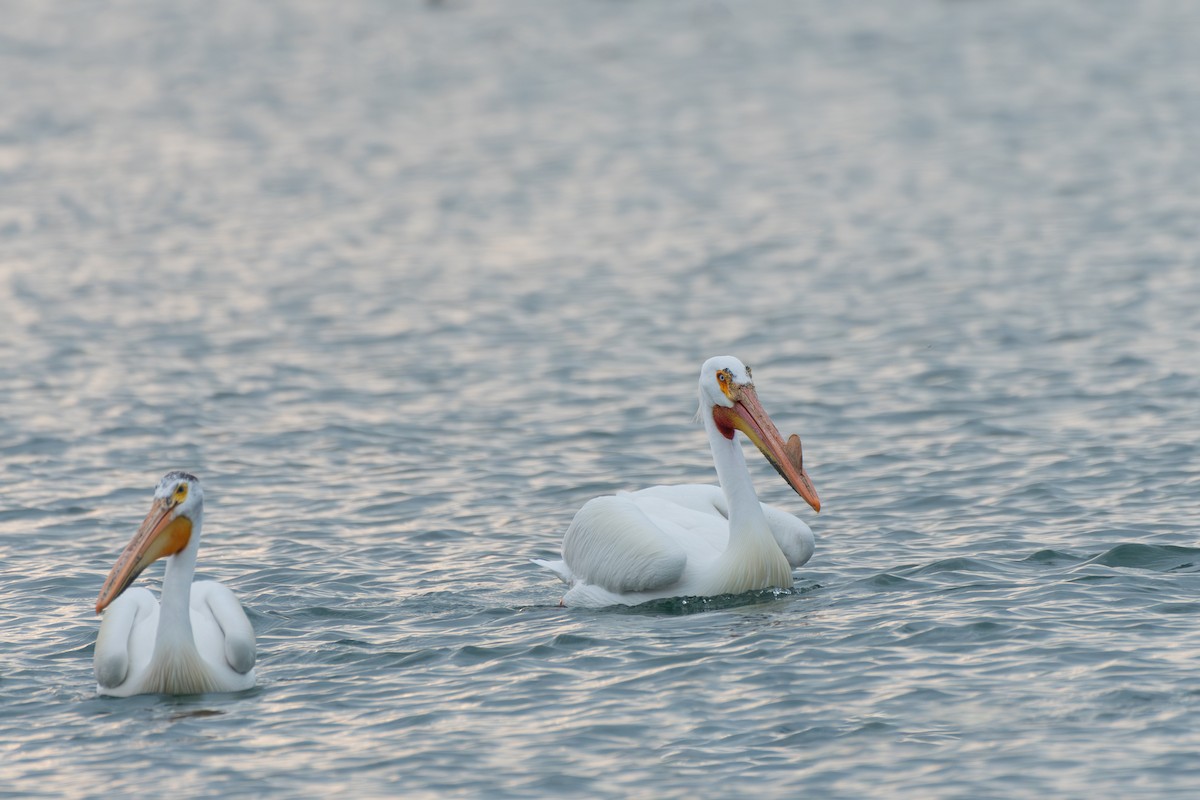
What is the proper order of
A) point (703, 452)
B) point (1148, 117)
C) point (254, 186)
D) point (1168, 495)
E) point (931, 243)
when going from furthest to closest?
point (1148, 117)
point (254, 186)
point (931, 243)
point (703, 452)
point (1168, 495)

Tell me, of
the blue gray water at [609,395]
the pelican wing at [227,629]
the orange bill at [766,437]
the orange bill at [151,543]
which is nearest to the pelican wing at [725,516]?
the blue gray water at [609,395]

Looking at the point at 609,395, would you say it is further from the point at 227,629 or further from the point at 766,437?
the point at 227,629

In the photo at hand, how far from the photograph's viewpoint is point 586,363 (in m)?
16.2

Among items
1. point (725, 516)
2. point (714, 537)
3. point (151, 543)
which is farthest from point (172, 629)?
point (725, 516)

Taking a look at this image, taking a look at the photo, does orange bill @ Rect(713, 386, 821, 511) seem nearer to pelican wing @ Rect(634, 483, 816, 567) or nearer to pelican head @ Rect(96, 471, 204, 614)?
pelican wing @ Rect(634, 483, 816, 567)

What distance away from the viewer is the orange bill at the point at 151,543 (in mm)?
8875

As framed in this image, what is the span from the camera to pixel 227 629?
8844mm

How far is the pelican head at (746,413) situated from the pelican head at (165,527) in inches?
116

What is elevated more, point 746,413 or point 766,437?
point 746,413

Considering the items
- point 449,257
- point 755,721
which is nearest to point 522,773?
point 755,721

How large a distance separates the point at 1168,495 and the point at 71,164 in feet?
59.9

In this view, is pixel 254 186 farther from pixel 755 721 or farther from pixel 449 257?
pixel 755 721

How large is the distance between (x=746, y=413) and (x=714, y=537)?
0.79 m

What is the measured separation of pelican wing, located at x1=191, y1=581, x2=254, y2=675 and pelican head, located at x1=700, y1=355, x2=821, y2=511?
293 cm
